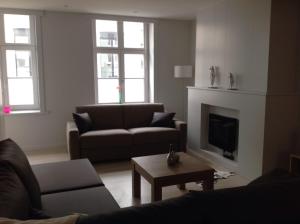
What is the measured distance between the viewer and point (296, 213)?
1.16 meters

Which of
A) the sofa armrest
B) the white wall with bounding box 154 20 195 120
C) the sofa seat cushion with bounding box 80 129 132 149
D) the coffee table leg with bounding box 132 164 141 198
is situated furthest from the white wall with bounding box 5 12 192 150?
the coffee table leg with bounding box 132 164 141 198

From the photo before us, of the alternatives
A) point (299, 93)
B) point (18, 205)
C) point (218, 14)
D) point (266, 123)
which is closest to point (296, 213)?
point (18, 205)

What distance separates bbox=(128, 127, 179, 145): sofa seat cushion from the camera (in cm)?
446

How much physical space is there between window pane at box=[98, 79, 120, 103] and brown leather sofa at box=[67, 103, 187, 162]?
0.73m

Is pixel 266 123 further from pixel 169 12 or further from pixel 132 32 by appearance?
pixel 132 32

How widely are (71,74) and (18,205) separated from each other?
159 inches

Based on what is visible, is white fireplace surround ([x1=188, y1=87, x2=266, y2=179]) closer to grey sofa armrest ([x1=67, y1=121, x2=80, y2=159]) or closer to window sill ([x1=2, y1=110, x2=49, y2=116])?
grey sofa armrest ([x1=67, y1=121, x2=80, y2=159])

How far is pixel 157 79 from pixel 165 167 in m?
3.17

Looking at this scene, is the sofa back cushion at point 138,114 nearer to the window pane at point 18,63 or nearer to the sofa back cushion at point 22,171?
the window pane at point 18,63

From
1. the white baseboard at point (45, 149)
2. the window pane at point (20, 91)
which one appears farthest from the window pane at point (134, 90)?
the window pane at point (20, 91)

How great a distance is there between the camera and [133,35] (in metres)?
5.75

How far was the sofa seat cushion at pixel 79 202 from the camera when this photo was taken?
1.89m

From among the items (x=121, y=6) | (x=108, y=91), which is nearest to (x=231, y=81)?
(x=121, y=6)

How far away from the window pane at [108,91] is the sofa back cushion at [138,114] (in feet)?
2.42
